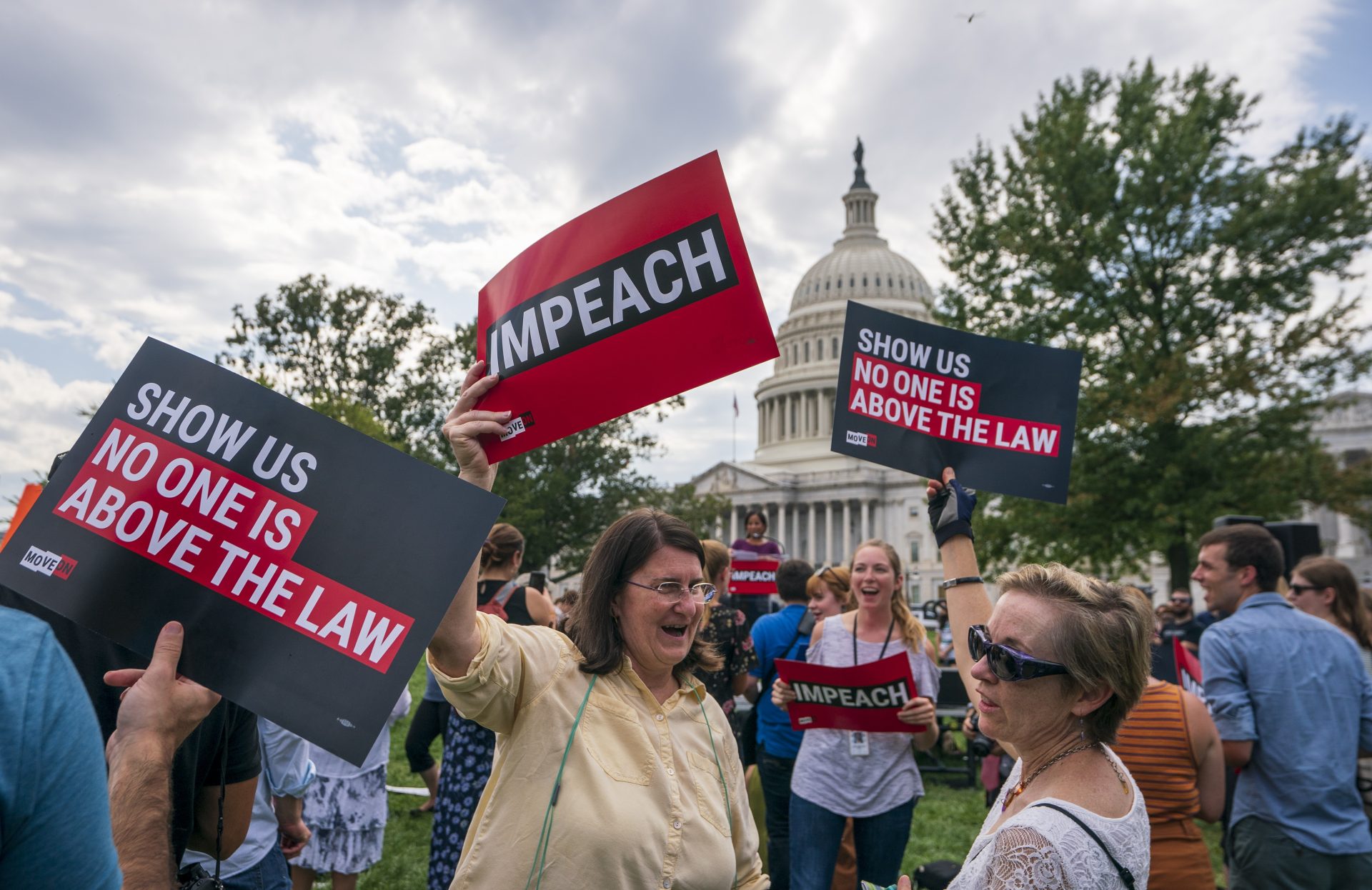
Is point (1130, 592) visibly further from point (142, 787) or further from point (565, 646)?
point (142, 787)

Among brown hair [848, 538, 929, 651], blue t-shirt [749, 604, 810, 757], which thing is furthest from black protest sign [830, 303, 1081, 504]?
blue t-shirt [749, 604, 810, 757]

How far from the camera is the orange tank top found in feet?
11.3

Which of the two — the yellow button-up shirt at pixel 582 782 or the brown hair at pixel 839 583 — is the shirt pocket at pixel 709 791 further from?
the brown hair at pixel 839 583

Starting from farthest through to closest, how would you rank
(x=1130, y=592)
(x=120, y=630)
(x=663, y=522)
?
(x=663, y=522)
(x=1130, y=592)
(x=120, y=630)

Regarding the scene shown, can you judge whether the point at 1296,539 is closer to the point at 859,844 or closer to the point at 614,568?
the point at 859,844

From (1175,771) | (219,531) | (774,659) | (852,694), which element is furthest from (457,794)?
(1175,771)

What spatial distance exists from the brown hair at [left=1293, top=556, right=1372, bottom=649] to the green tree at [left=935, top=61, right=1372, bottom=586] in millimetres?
12839

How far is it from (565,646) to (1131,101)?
2004 centimetres

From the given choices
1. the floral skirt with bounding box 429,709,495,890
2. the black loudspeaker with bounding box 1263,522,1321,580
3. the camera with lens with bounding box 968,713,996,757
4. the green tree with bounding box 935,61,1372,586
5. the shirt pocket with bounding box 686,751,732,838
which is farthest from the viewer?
the green tree with bounding box 935,61,1372,586

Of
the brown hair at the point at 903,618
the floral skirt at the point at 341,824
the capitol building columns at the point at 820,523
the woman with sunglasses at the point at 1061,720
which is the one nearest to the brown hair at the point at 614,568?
the woman with sunglasses at the point at 1061,720

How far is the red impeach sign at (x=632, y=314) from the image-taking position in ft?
8.43

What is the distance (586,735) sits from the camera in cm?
233

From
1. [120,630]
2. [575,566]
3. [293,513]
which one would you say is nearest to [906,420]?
[293,513]

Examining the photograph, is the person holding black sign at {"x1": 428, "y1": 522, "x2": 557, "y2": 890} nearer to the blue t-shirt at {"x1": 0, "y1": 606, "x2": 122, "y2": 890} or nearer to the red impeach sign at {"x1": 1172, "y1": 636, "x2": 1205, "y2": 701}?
the blue t-shirt at {"x1": 0, "y1": 606, "x2": 122, "y2": 890}
